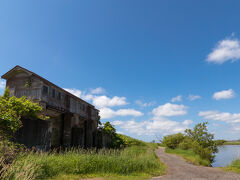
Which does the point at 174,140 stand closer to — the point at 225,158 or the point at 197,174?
the point at 225,158

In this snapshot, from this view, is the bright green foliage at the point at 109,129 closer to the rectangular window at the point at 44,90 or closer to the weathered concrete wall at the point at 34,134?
the rectangular window at the point at 44,90

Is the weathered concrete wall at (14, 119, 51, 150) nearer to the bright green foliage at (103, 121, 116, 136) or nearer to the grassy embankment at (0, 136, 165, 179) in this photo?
the grassy embankment at (0, 136, 165, 179)

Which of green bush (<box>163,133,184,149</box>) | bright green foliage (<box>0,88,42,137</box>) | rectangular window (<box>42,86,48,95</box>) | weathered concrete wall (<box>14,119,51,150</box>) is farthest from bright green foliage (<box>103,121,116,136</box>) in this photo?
bright green foliage (<box>0,88,42,137</box>)

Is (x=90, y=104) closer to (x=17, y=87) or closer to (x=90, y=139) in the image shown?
(x=90, y=139)

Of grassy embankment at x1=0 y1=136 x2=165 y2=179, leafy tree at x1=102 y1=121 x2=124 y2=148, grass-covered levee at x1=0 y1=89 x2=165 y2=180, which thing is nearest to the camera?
grass-covered levee at x1=0 y1=89 x2=165 y2=180

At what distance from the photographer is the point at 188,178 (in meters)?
8.27

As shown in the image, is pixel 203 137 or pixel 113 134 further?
pixel 113 134

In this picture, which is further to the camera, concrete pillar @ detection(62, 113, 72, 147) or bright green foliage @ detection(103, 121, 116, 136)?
bright green foliage @ detection(103, 121, 116, 136)

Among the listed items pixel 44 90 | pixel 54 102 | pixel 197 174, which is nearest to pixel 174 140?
pixel 54 102

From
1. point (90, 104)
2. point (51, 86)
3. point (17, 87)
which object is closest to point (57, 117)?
point (51, 86)

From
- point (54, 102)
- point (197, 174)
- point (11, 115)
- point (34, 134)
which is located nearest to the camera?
point (11, 115)

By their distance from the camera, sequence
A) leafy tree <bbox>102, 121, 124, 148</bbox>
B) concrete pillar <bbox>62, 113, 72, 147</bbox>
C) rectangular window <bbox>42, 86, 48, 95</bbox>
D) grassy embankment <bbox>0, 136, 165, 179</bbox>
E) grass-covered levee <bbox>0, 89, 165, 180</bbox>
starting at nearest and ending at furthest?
grass-covered levee <bbox>0, 89, 165, 180</bbox> < grassy embankment <bbox>0, 136, 165, 179</bbox> < rectangular window <bbox>42, 86, 48, 95</bbox> < concrete pillar <bbox>62, 113, 72, 147</bbox> < leafy tree <bbox>102, 121, 124, 148</bbox>

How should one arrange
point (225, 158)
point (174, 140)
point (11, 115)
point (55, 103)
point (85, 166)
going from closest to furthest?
point (11, 115) → point (85, 166) → point (55, 103) → point (225, 158) → point (174, 140)

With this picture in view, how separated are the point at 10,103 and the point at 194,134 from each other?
20743mm
